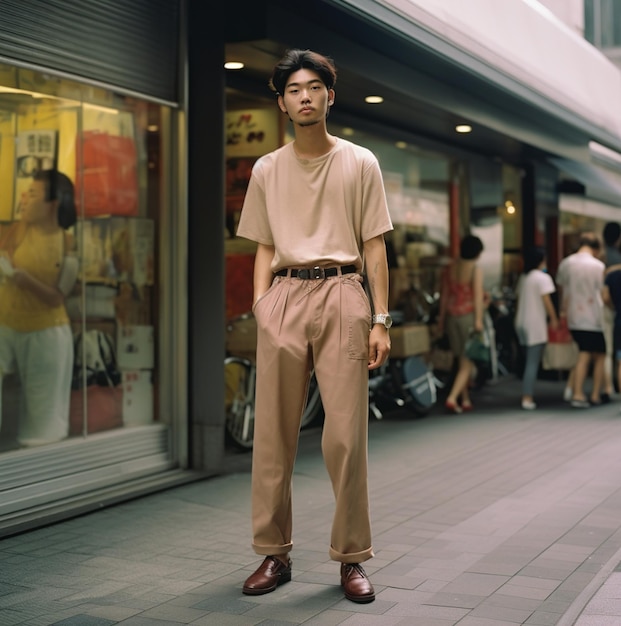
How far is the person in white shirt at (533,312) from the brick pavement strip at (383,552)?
3331 mm

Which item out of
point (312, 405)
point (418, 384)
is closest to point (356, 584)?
point (312, 405)

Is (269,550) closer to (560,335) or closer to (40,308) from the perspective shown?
(40,308)

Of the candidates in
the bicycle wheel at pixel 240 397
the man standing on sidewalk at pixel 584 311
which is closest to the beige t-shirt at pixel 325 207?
the bicycle wheel at pixel 240 397

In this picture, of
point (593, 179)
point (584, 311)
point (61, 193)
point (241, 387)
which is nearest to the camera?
point (61, 193)

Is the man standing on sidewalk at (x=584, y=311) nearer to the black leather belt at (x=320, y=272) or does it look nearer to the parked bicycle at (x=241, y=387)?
the parked bicycle at (x=241, y=387)

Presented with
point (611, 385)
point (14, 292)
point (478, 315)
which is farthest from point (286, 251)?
point (611, 385)

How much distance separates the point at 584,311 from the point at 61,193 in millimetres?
6878

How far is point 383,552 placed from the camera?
5.65 meters

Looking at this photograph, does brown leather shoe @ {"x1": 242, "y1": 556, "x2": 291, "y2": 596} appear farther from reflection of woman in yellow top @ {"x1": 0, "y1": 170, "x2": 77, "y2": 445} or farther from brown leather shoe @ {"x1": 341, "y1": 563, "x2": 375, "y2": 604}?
reflection of woman in yellow top @ {"x1": 0, "y1": 170, "x2": 77, "y2": 445}

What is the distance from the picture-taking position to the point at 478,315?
Result: 11.8 metres

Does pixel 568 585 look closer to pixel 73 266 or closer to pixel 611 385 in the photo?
pixel 73 266

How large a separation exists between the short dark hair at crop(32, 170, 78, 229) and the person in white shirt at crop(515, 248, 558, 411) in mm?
6340

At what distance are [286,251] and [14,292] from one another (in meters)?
2.67

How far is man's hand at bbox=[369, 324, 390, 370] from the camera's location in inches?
188
